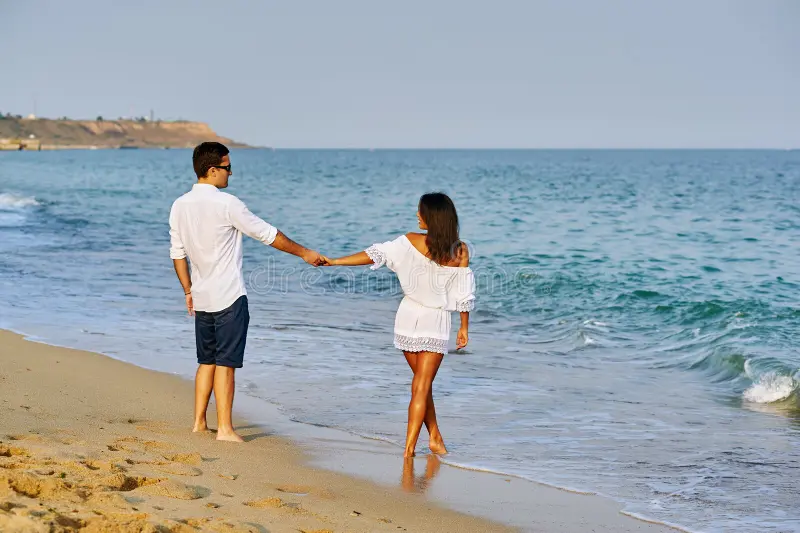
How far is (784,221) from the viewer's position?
95.1ft

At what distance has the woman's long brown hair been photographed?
19.1 feet

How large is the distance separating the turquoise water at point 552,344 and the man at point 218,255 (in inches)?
46.9

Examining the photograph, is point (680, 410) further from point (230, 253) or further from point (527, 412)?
point (230, 253)

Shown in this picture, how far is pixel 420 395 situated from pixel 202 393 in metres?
1.42

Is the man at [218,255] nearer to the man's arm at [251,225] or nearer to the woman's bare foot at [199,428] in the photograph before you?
the man's arm at [251,225]

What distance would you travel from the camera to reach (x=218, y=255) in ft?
19.4

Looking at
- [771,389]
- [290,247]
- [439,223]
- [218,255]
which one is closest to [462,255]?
[439,223]

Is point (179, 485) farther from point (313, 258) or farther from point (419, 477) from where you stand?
point (313, 258)

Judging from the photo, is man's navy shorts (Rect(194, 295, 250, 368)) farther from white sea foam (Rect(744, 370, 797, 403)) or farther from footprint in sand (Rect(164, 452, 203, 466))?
white sea foam (Rect(744, 370, 797, 403))

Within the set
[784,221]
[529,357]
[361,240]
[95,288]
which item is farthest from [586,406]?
[784,221]

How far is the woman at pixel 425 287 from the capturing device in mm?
5875

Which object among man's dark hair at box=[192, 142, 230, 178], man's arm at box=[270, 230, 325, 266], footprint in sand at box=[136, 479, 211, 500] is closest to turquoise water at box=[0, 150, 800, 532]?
man's arm at box=[270, 230, 325, 266]

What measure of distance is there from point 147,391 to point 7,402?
4.11ft

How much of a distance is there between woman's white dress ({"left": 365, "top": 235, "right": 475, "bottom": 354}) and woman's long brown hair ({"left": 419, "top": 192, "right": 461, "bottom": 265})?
0.13 m
